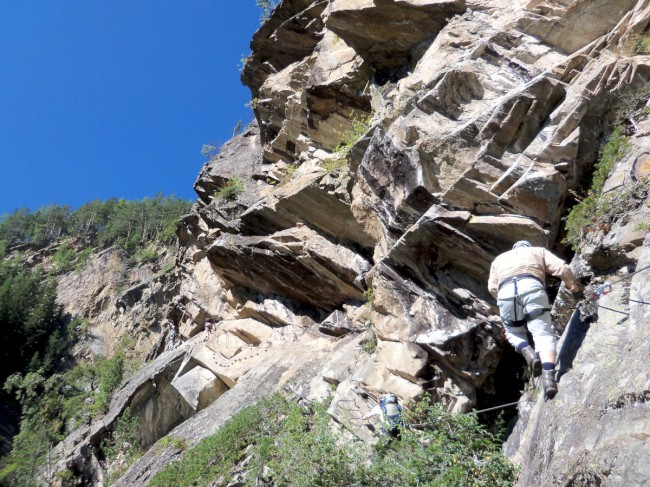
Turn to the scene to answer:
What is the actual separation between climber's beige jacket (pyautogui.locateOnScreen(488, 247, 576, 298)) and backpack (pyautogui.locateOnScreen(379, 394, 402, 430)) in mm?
2576

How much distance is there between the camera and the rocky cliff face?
5102 mm

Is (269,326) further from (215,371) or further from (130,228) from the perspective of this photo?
(130,228)

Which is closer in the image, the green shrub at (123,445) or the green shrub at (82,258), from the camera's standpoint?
the green shrub at (123,445)

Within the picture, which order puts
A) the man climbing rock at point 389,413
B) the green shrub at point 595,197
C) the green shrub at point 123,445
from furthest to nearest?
the green shrub at point 123,445 → the man climbing rock at point 389,413 → the green shrub at point 595,197

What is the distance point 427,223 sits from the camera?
8070 mm

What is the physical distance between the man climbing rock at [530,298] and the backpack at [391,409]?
2.09m

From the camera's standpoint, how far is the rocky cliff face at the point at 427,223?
5102 mm

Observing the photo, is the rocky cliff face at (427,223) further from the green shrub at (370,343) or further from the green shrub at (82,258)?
the green shrub at (82,258)

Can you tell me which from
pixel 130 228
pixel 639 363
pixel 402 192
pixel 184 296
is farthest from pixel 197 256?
pixel 130 228

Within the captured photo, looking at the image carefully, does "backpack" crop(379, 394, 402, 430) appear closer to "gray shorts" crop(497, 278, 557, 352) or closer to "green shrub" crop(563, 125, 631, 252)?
"gray shorts" crop(497, 278, 557, 352)

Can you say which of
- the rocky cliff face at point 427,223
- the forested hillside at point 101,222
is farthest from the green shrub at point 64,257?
the rocky cliff face at point 427,223

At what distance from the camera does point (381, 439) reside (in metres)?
6.60

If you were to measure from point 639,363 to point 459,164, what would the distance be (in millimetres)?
4676

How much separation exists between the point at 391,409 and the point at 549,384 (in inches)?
107
